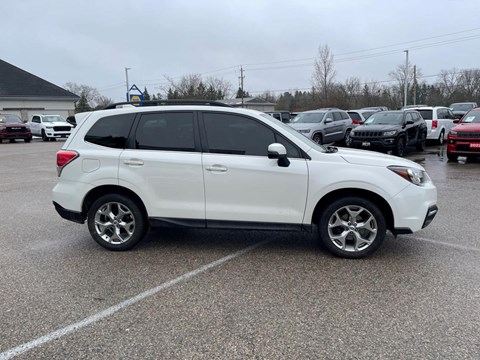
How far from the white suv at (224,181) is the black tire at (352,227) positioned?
0.01 meters

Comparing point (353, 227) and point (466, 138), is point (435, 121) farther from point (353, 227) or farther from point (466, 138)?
point (353, 227)

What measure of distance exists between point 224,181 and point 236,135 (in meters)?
0.59

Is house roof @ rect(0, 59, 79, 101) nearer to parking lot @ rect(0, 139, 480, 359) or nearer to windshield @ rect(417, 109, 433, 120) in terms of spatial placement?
windshield @ rect(417, 109, 433, 120)

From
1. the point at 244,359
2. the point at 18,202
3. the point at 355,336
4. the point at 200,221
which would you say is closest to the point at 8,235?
the point at 18,202

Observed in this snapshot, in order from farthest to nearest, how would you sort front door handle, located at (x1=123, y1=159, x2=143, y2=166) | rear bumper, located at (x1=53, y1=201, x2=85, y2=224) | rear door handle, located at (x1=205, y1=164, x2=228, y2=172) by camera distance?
rear bumper, located at (x1=53, y1=201, x2=85, y2=224), front door handle, located at (x1=123, y1=159, x2=143, y2=166), rear door handle, located at (x1=205, y1=164, x2=228, y2=172)

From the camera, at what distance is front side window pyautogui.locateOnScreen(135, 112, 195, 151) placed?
485cm

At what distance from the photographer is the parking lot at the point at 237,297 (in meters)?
2.96

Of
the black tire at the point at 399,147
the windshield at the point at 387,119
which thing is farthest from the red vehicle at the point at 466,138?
the windshield at the point at 387,119

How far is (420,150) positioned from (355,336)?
1528 cm

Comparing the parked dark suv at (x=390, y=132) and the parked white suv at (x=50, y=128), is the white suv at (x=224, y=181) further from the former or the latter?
the parked white suv at (x=50, y=128)

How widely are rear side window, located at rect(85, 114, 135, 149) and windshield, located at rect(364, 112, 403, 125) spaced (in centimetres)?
1214

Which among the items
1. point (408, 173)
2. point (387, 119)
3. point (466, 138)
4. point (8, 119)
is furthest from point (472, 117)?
point (8, 119)

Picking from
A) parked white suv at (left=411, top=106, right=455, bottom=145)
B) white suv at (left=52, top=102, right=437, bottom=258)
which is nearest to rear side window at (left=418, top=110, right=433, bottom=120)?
parked white suv at (left=411, top=106, right=455, bottom=145)

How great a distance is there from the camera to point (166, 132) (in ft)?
16.1
